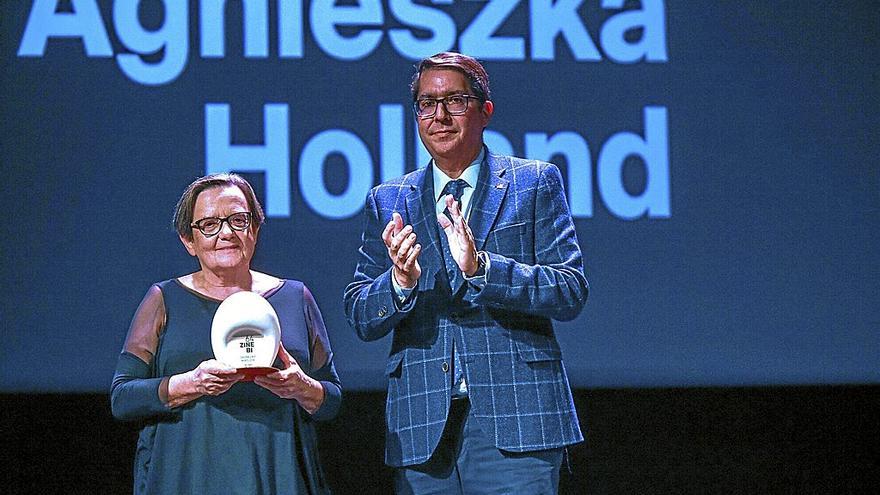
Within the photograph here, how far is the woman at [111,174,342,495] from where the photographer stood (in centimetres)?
224

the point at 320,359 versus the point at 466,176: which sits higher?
the point at 466,176

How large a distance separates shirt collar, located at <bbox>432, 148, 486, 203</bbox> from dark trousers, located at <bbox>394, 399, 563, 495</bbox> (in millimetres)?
434

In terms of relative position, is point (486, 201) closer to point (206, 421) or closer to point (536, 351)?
point (536, 351)

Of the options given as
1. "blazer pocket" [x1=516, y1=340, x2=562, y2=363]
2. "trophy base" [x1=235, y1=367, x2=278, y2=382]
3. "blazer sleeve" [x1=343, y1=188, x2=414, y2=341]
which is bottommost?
"trophy base" [x1=235, y1=367, x2=278, y2=382]

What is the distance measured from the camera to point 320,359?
2.40 meters

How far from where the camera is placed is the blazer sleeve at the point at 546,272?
82.4 inches

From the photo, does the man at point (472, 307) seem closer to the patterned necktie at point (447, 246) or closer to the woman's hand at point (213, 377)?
the patterned necktie at point (447, 246)

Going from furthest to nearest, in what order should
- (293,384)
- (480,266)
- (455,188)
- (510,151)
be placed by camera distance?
(510,151) < (455,188) < (293,384) < (480,266)

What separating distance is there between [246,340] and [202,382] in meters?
0.12

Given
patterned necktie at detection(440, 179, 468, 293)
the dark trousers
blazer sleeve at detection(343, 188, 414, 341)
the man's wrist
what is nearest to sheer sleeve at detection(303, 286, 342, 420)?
blazer sleeve at detection(343, 188, 414, 341)

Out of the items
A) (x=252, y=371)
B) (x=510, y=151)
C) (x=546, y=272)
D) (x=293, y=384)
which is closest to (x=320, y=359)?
(x=293, y=384)

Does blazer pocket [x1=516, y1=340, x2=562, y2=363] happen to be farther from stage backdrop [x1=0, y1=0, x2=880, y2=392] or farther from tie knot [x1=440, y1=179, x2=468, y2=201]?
stage backdrop [x1=0, y1=0, x2=880, y2=392]

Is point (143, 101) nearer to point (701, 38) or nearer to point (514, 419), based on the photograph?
point (701, 38)

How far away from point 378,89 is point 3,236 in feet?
4.71
